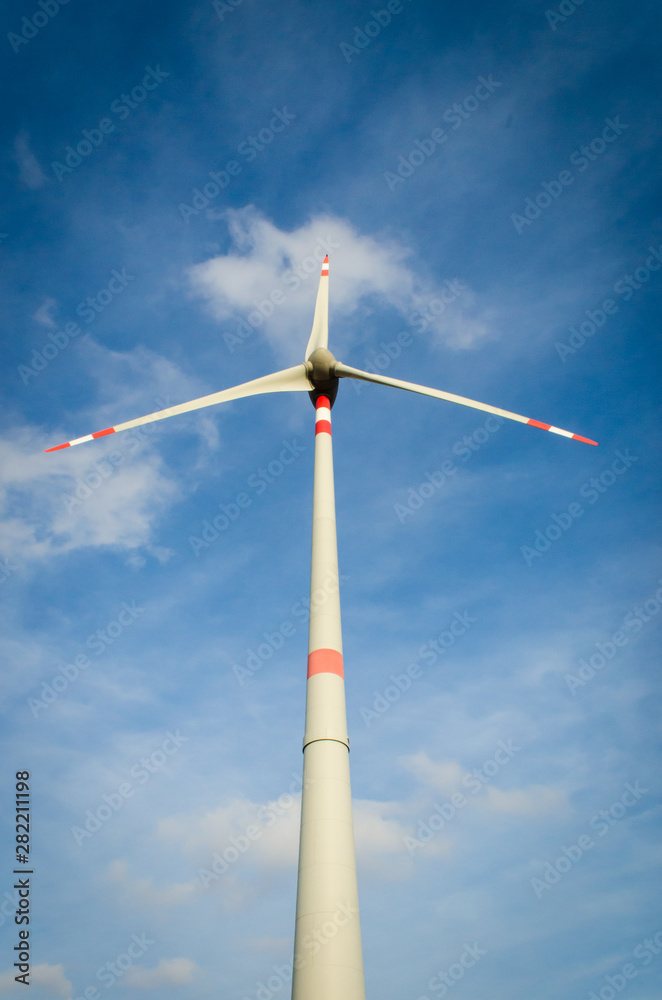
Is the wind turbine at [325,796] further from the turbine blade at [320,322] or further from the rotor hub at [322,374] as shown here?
the turbine blade at [320,322]

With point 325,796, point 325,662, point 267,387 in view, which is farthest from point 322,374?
point 325,796

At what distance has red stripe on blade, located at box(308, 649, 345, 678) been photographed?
22328 millimetres

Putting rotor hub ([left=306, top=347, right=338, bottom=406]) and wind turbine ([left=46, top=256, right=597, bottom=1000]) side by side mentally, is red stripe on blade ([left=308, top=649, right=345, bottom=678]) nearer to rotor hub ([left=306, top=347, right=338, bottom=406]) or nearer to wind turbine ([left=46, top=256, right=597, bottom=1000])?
wind turbine ([left=46, top=256, right=597, bottom=1000])

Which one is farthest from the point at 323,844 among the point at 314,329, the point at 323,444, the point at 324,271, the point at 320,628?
the point at 324,271

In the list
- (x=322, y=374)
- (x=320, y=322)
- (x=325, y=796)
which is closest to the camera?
(x=325, y=796)

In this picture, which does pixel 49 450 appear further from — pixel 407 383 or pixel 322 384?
pixel 407 383

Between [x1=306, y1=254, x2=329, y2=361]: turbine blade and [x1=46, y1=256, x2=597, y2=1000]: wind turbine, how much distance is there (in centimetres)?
488

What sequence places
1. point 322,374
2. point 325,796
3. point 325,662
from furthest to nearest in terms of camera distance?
1. point 322,374
2. point 325,662
3. point 325,796

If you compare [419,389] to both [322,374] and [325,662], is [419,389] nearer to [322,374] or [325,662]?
[322,374]

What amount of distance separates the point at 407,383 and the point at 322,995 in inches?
952

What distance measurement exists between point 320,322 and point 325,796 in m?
23.1

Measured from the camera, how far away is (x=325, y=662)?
884 inches

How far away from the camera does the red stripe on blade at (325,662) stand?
22328 mm

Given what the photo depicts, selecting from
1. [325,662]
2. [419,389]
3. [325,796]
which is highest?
[419,389]
